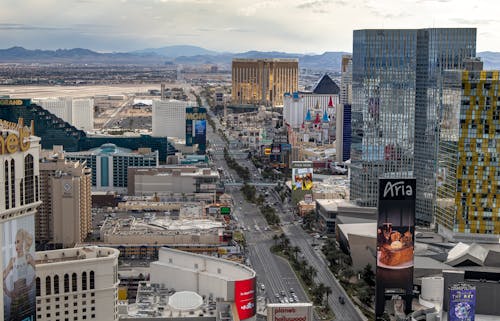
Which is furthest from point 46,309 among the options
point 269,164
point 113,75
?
point 113,75

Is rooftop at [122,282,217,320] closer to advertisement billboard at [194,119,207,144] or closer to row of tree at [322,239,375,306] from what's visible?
row of tree at [322,239,375,306]

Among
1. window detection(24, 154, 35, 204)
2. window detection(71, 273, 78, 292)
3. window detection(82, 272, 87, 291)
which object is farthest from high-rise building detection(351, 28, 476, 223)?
window detection(24, 154, 35, 204)

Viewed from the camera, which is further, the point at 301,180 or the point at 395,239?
the point at 301,180

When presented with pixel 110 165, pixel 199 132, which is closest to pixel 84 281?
pixel 110 165

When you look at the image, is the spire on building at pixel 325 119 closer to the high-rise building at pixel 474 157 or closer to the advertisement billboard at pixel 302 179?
the advertisement billboard at pixel 302 179

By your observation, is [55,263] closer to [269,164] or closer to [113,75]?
[269,164]

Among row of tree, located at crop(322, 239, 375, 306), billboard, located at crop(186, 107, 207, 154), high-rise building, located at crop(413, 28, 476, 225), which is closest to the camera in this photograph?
row of tree, located at crop(322, 239, 375, 306)

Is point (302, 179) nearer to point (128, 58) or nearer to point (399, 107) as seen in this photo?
point (399, 107)
